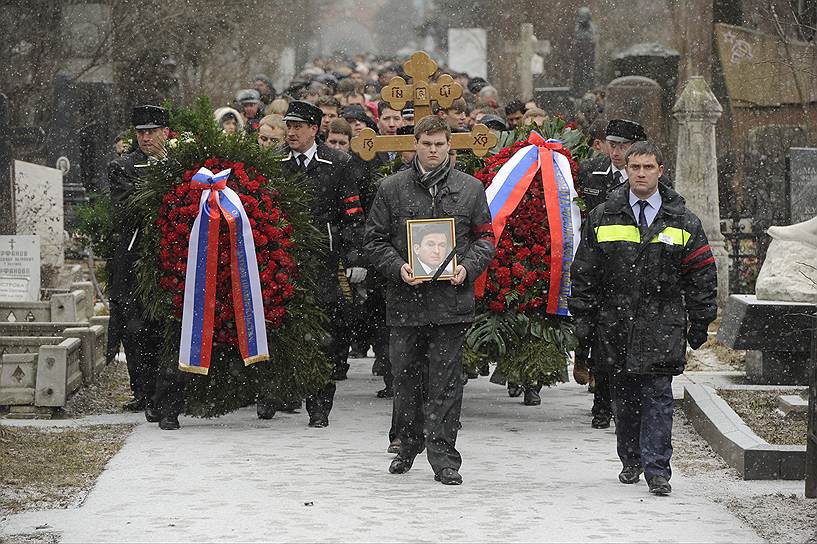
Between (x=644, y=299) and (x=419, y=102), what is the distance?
274 centimetres

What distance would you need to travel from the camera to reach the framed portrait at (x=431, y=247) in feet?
29.6

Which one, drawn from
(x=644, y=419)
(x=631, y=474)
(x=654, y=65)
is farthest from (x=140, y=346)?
(x=654, y=65)

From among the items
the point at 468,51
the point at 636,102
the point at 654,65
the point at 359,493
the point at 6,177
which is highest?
the point at 468,51

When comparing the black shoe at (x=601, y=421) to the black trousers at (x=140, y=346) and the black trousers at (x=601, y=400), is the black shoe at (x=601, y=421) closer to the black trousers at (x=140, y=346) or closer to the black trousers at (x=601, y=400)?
the black trousers at (x=601, y=400)

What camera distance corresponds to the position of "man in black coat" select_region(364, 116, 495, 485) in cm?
904

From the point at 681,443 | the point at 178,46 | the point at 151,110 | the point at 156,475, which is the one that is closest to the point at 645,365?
the point at 681,443

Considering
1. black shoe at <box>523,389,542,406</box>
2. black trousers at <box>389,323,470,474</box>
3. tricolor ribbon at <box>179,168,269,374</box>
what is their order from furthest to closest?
black shoe at <box>523,389,542,406</box> < tricolor ribbon at <box>179,168,269,374</box> < black trousers at <box>389,323,470,474</box>

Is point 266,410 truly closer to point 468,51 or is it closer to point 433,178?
point 433,178

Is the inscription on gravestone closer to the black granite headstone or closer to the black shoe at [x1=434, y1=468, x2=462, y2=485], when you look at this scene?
the black granite headstone

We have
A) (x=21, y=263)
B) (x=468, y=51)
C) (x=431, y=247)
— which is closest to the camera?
(x=431, y=247)

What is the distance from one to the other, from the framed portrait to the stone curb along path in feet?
3.79

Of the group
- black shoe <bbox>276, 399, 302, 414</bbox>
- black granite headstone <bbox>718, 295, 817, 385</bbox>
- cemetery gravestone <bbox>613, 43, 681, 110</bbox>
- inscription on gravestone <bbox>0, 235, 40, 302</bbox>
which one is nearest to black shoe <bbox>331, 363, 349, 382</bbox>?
black shoe <bbox>276, 399, 302, 414</bbox>

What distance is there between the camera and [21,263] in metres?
15.2

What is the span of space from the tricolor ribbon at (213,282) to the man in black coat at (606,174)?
232 cm
